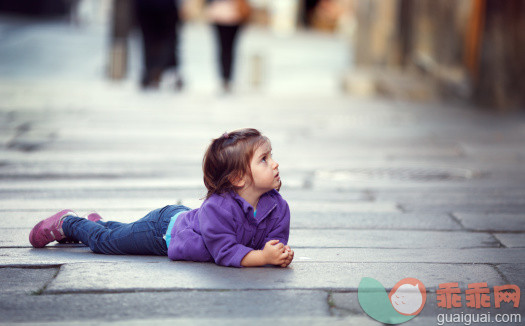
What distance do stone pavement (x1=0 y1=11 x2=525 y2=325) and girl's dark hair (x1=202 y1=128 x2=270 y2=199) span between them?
39 centimetres

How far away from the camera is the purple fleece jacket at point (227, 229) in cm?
360

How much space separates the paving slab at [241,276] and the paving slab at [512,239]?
550 mm

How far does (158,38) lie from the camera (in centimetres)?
1280

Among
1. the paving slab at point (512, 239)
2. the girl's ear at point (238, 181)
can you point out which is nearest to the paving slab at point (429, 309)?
the girl's ear at point (238, 181)

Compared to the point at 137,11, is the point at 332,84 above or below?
below

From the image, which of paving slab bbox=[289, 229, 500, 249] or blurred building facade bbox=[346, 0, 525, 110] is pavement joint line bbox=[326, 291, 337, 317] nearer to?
paving slab bbox=[289, 229, 500, 249]

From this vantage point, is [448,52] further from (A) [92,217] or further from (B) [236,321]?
(B) [236,321]

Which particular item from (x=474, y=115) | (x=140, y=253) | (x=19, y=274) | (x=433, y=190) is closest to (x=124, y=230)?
(x=140, y=253)

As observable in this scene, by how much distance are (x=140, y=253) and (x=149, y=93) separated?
28.5 feet

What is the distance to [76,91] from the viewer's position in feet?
41.5

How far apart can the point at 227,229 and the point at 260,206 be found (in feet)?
0.68

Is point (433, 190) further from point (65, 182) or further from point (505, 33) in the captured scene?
point (505, 33)

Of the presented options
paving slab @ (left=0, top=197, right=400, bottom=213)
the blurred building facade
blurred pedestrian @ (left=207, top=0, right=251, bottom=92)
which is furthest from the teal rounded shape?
blurred pedestrian @ (left=207, top=0, right=251, bottom=92)

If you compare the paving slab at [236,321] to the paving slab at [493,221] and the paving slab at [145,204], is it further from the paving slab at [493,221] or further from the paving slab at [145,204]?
the paving slab at [145,204]
